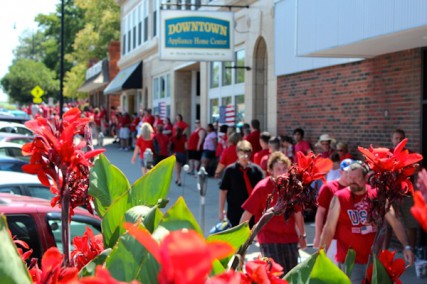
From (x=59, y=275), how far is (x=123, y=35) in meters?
38.1

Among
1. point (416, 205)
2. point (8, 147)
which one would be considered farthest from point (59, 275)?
point (8, 147)

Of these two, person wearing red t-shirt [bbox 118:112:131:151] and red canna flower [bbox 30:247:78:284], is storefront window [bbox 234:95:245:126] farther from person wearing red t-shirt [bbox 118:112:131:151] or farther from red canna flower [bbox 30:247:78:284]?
red canna flower [bbox 30:247:78:284]

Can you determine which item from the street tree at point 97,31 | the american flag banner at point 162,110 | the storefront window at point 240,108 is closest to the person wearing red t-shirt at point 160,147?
the storefront window at point 240,108

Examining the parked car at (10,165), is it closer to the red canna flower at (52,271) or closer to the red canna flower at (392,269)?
the red canna flower at (392,269)

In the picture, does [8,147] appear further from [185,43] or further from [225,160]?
[185,43]

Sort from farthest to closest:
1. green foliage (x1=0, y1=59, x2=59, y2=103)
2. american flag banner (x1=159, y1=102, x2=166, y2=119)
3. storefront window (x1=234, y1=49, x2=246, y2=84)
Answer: green foliage (x1=0, y1=59, x2=59, y2=103), american flag banner (x1=159, y1=102, x2=166, y2=119), storefront window (x1=234, y1=49, x2=246, y2=84)

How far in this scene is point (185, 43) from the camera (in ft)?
56.4

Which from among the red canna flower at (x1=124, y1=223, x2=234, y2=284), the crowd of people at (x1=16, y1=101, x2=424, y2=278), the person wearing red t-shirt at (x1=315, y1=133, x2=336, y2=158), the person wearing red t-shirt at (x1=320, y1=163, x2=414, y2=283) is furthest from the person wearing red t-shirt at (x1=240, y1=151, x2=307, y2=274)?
the red canna flower at (x1=124, y1=223, x2=234, y2=284)

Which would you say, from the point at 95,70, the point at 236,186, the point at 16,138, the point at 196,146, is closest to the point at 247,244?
the point at 236,186

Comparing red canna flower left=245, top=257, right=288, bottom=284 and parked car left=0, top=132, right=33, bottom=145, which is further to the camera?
parked car left=0, top=132, right=33, bottom=145

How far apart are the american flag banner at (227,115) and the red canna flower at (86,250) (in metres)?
17.2

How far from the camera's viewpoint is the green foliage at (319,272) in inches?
59.4

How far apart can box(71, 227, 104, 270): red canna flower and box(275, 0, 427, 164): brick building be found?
6.92 metres

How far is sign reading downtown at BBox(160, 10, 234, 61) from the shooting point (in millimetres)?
16969
